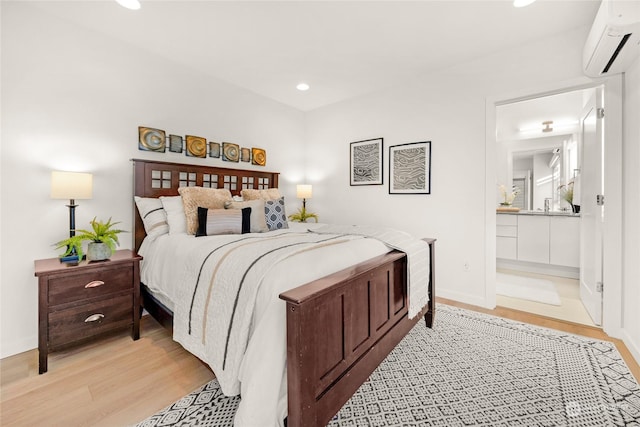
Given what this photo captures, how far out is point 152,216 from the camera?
2584 millimetres

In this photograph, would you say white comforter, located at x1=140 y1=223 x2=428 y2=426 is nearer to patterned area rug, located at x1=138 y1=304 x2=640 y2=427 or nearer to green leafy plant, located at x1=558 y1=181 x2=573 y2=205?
patterned area rug, located at x1=138 y1=304 x2=640 y2=427

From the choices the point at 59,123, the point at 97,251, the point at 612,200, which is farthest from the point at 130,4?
the point at 612,200

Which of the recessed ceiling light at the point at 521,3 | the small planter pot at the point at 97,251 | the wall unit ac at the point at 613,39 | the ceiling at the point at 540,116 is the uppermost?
the recessed ceiling light at the point at 521,3

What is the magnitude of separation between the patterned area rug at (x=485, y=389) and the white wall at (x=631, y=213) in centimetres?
24

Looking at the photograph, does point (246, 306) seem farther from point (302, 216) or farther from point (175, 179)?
point (302, 216)

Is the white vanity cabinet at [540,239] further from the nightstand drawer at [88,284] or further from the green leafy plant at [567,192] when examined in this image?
the nightstand drawer at [88,284]

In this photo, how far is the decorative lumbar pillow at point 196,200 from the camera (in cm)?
249

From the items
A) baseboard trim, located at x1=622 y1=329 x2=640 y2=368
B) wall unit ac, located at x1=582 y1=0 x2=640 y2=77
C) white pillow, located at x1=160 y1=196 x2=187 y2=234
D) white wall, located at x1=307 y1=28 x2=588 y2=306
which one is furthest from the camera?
white wall, located at x1=307 y1=28 x2=588 y2=306

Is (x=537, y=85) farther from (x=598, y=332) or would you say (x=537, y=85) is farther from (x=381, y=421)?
(x=381, y=421)

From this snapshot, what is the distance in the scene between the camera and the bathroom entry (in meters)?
2.95

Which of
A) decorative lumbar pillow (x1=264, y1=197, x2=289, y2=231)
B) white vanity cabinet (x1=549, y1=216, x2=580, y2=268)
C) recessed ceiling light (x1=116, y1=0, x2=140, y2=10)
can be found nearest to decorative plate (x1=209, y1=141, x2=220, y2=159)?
decorative lumbar pillow (x1=264, y1=197, x2=289, y2=231)

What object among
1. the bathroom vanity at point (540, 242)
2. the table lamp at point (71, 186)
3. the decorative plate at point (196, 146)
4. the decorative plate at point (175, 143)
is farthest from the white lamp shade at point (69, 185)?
the bathroom vanity at point (540, 242)

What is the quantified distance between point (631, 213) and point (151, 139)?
4165mm

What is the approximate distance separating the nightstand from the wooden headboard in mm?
606
